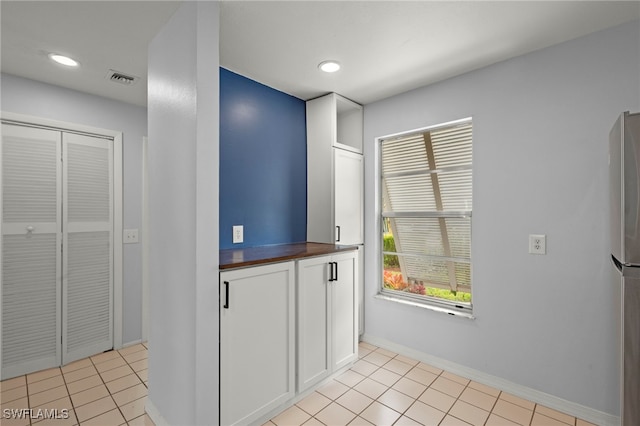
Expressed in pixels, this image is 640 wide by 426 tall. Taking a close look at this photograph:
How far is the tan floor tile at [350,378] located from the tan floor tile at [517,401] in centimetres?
101

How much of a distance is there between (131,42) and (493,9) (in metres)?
2.18

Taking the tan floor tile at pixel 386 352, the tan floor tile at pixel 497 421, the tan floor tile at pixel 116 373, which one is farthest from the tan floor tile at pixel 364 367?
the tan floor tile at pixel 116 373

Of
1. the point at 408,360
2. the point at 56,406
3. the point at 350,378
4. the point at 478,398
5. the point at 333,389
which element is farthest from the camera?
the point at 408,360

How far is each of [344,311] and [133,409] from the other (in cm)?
159

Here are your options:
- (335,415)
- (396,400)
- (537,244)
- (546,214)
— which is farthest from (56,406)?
(546,214)

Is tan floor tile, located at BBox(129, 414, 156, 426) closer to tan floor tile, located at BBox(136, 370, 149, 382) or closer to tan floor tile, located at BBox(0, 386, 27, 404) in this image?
tan floor tile, located at BBox(136, 370, 149, 382)

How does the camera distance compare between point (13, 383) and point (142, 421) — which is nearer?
point (142, 421)

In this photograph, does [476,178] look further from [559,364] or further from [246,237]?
[246,237]

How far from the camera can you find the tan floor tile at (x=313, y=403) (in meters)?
2.07

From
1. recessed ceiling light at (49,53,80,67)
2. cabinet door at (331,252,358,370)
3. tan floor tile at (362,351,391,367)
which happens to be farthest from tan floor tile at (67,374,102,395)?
recessed ceiling light at (49,53,80,67)

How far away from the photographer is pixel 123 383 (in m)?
2.38

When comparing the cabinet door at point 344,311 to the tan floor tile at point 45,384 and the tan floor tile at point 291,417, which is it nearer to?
the tan floor tile at point 291,417

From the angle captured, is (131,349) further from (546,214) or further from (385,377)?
(546,214)

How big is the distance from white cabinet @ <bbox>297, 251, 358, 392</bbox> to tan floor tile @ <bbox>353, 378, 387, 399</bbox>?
0.20 metres
